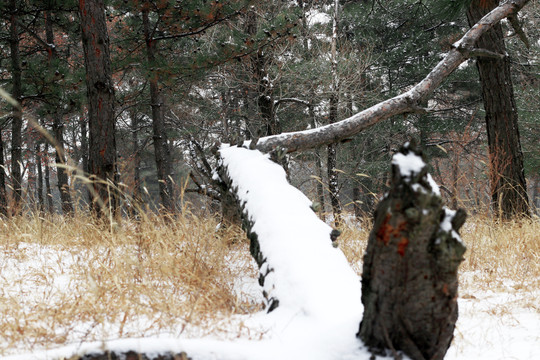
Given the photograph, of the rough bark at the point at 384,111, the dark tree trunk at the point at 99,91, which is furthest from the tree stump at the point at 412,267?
the dark tree trunk at the point at 99,91

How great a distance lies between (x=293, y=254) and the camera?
5.32 feet

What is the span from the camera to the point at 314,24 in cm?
997

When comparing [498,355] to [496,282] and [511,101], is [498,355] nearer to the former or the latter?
[496,282]

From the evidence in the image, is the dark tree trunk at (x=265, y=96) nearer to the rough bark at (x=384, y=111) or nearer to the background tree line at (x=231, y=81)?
the background tree line at (x=231, y=81)

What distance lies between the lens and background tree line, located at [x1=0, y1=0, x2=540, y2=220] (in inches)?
174

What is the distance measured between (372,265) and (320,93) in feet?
26.9

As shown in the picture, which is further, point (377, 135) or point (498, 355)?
point (377, 135)

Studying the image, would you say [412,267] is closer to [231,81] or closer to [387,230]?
[387,230]

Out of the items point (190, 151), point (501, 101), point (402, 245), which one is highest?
point (501, 101)

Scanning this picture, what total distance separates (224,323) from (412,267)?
0.70 m

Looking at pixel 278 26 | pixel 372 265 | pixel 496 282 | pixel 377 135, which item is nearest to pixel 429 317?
pixel 372 265

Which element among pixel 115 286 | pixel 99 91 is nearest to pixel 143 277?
pixel 115 286

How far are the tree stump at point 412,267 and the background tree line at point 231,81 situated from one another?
1.46 meters

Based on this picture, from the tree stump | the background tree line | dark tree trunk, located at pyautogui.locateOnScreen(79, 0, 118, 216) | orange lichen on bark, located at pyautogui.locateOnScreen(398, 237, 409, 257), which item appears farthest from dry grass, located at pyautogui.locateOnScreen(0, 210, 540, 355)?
dark tree trunk, located at pyautogui.locateOnScreen(79, 0, 118, 216)
